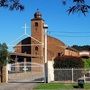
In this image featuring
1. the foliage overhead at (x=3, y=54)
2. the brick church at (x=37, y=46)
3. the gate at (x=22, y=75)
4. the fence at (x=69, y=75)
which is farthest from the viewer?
the brick church at (x=37, y=46)

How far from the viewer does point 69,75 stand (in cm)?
3756

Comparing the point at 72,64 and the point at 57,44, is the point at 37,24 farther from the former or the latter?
the point at 72,64

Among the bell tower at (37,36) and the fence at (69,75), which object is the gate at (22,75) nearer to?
the fence at (69,75)

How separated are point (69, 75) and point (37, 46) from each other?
5644cm

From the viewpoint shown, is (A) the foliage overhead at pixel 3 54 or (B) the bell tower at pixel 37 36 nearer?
(A) the foliage overhead at pixel 3 54

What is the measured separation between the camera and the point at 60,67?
38.9 m

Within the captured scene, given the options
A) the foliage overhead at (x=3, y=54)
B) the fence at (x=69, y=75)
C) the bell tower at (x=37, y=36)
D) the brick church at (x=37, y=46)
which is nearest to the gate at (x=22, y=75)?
the fence at (x=69, y=75)

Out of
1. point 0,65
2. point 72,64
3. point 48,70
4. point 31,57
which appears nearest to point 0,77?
point 0,65

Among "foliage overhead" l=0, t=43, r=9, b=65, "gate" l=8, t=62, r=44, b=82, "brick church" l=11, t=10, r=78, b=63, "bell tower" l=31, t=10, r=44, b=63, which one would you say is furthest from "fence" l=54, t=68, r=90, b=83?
"bell tower" l=31, t=10, r=44, b=63

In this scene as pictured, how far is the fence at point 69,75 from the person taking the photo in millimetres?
37094

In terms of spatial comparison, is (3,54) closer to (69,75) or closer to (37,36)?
(69,75)

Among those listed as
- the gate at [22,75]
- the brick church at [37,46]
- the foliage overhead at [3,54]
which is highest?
the brick church at [37,46]

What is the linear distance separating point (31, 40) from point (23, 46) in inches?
164

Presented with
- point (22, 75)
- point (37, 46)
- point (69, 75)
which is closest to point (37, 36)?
point (37, 46)
